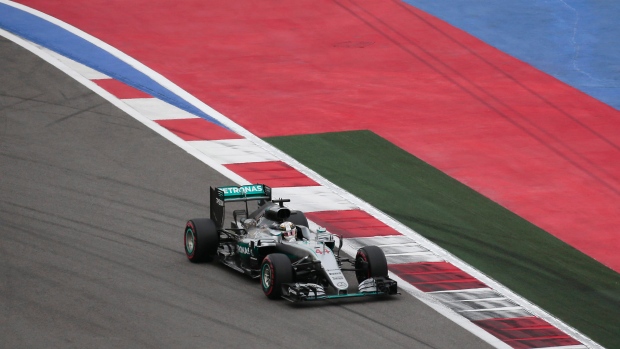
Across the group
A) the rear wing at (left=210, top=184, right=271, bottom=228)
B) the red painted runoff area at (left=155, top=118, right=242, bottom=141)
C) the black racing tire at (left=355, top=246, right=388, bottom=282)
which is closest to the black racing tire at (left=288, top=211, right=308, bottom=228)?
the rear wing at (left=210, top=184, right=271, bottom=228)

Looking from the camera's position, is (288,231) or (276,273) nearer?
(276,273)

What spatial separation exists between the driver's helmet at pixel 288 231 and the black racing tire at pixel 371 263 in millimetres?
1084

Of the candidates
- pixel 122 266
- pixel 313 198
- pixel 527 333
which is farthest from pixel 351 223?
pixel 527 333

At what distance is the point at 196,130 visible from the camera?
25.3 metres

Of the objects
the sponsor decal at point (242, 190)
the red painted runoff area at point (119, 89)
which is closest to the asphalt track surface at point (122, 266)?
the red painted runoff area at point (119, 89)

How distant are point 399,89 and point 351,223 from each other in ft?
28.4

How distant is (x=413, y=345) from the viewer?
50.0 feet

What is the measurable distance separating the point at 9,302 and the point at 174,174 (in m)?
7.05

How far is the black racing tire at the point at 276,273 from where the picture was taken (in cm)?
1634

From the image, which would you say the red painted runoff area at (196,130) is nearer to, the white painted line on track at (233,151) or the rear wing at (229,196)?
the white painted line on track at (233,151)

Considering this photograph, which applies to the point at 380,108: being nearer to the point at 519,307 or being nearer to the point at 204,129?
the point at 204,129

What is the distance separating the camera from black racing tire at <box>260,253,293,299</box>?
1634 centimetres

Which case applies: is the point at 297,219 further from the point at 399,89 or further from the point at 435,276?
the point at 399,89

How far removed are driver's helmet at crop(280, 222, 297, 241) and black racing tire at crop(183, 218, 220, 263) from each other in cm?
124
